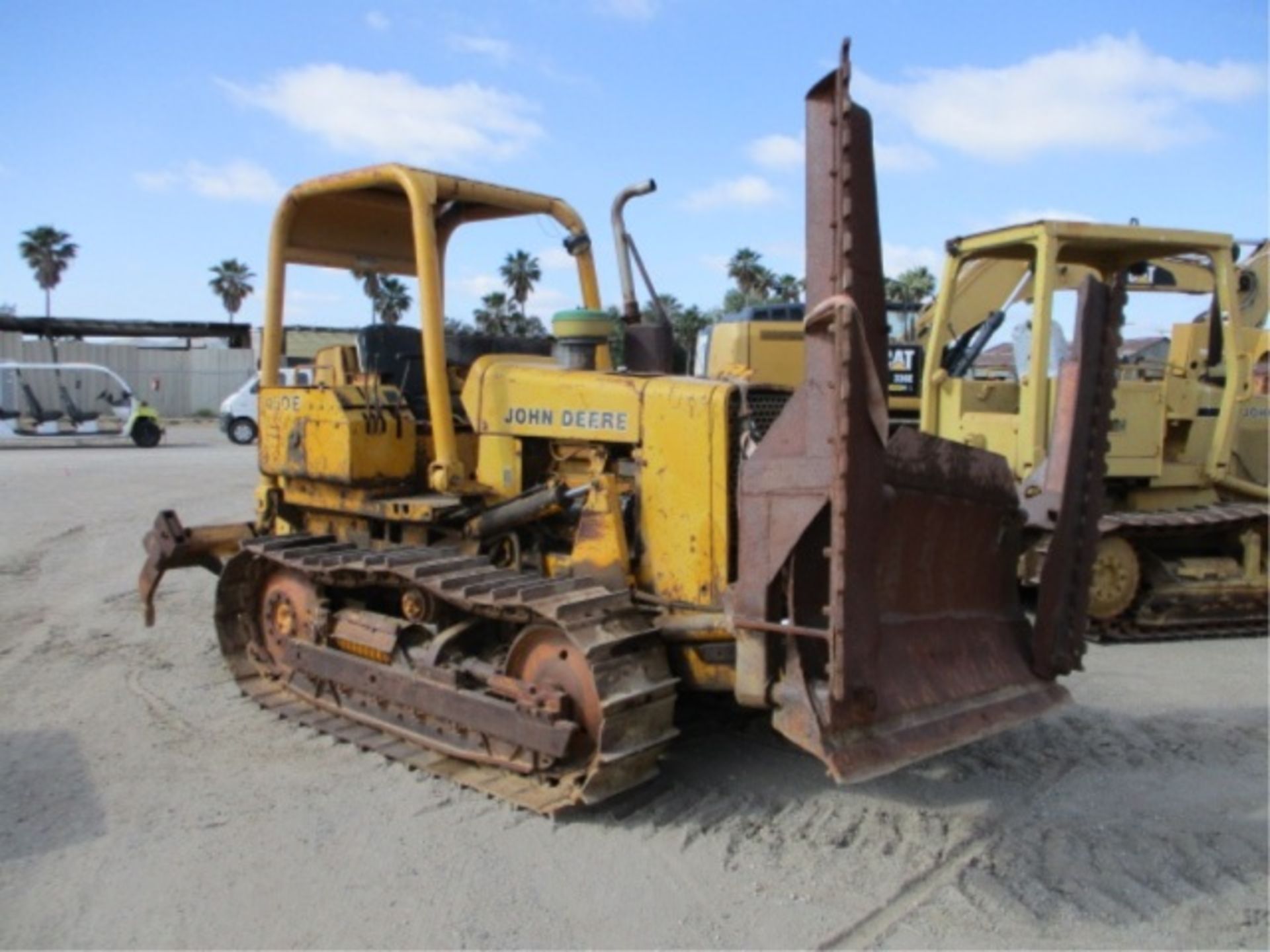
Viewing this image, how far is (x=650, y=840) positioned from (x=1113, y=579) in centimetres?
531

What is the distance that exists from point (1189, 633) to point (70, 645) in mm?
8045

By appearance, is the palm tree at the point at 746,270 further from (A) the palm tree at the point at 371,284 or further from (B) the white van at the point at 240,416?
(A) the palm tree at the point at 371,284

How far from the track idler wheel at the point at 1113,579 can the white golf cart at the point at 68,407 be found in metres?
22.8

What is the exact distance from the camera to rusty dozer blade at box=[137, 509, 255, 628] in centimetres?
621

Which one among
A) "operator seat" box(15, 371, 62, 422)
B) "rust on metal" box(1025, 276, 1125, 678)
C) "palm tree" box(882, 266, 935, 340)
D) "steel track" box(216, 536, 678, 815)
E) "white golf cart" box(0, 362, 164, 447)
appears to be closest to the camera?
"steel track" box(216, 536, 678, 815)

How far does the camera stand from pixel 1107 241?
313 inches

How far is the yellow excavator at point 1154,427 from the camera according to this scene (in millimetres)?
7859

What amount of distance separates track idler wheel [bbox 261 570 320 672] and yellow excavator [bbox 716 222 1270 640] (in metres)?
3.87

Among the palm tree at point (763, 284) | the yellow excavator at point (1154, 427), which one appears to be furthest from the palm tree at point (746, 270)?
the yellow excavator at point (1154, 427)

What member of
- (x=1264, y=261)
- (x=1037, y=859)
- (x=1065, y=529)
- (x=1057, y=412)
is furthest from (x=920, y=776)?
(x=1264, y=261)

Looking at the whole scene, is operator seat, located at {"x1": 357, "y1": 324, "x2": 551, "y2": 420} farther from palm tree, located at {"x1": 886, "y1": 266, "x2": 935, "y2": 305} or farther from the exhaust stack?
palm tree, located at {"x1": 886, "y1": 266, "x2": 935, "y2": 305}

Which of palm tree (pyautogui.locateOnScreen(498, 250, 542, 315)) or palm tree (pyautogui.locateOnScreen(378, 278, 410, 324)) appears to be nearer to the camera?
palm tree (pyautogui.locateOnScreen(378, 278, 410, 324))

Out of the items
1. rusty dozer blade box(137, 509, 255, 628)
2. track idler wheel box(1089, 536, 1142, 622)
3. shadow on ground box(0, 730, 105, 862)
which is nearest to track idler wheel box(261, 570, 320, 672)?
rusty dozer blade box(137, 509, 255, 628)

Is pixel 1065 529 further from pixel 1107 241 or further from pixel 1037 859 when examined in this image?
pixel 1107 241
